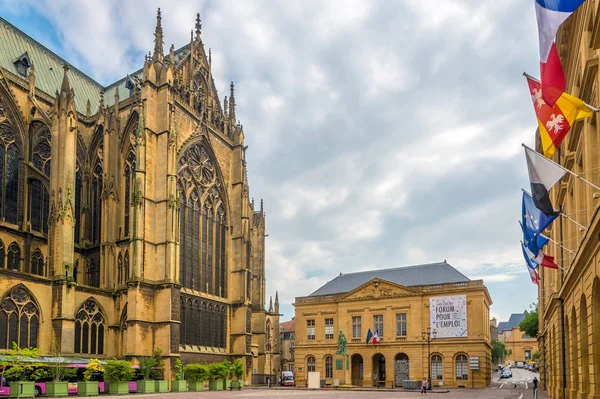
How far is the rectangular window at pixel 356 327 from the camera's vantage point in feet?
195

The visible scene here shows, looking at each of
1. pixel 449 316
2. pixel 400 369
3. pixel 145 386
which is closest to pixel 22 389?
pixel 145 386

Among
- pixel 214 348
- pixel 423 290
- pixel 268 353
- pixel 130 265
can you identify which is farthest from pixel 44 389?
pixel 268 353

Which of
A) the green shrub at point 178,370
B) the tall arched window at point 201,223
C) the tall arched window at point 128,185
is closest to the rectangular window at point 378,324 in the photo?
the tall arched window at point 201,223

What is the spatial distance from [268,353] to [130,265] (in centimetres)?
3400

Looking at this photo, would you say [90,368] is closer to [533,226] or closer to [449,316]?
[533,226]

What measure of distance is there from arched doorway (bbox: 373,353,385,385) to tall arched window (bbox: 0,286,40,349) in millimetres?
33376

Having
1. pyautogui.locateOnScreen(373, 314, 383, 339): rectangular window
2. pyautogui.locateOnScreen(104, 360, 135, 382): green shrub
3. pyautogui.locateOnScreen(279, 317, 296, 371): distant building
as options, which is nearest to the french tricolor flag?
pyautogui.locateOnScreen(104, 360, 135, 382): green shrub

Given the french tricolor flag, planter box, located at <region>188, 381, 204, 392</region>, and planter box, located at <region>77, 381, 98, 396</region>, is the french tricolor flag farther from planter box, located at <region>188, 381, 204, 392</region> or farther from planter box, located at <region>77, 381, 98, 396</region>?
planter box, located at <region>188, 381, 204, 392</region>

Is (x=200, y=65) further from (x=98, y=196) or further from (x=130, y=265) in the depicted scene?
(x=130, y=265)

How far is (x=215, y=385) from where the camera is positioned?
149ft

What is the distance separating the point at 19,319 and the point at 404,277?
37720 millimetres

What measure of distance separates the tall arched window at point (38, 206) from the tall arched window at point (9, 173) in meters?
1.40

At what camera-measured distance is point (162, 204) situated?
145 ft

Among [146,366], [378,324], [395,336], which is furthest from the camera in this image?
[378,324]
